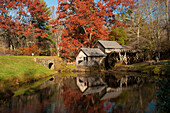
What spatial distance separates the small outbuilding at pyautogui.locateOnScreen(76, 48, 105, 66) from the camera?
106 ft

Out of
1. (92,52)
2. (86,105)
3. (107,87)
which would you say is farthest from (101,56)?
(86,105)

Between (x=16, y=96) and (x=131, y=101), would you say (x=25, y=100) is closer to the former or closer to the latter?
(x=16, y=96)

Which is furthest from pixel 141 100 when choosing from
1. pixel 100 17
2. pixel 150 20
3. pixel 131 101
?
pixel 100 17

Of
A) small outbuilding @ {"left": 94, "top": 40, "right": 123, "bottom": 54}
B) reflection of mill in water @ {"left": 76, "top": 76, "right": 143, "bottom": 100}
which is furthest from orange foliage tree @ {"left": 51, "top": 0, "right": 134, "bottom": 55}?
reflection of mill in water @ {"left": 76, "top": 76, "right": 143, "bottom": 100}

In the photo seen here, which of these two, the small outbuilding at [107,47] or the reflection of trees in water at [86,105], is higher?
the small outbuilding at [107,47]

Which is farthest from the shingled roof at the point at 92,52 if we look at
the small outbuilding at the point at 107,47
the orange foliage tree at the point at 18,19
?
the orange foliage tree at the point at 18,19

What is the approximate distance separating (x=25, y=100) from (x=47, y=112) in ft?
11.0

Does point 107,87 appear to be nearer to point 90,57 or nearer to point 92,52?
point 90,57

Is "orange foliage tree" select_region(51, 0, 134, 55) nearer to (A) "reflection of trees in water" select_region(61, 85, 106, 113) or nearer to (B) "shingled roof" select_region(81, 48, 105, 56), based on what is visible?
(B) "shingled roof" select_region(81, 48, 105, 56)

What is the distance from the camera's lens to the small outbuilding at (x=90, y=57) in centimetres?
3222

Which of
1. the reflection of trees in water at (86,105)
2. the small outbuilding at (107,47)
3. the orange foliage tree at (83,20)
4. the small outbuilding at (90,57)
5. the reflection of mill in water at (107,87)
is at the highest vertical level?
the orange foliage tree at (83,20)

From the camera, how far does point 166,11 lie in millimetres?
31578

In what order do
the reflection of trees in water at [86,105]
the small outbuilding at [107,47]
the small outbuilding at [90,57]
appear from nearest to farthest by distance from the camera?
the reflection of trees in water at [86,105] < the small outbuilding at [90,57] < the small outbuilding at [107,47]

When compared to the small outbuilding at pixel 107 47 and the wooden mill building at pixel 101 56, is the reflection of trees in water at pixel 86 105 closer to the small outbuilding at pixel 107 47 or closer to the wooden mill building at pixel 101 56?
the wooden mill building at pixel 101 56
